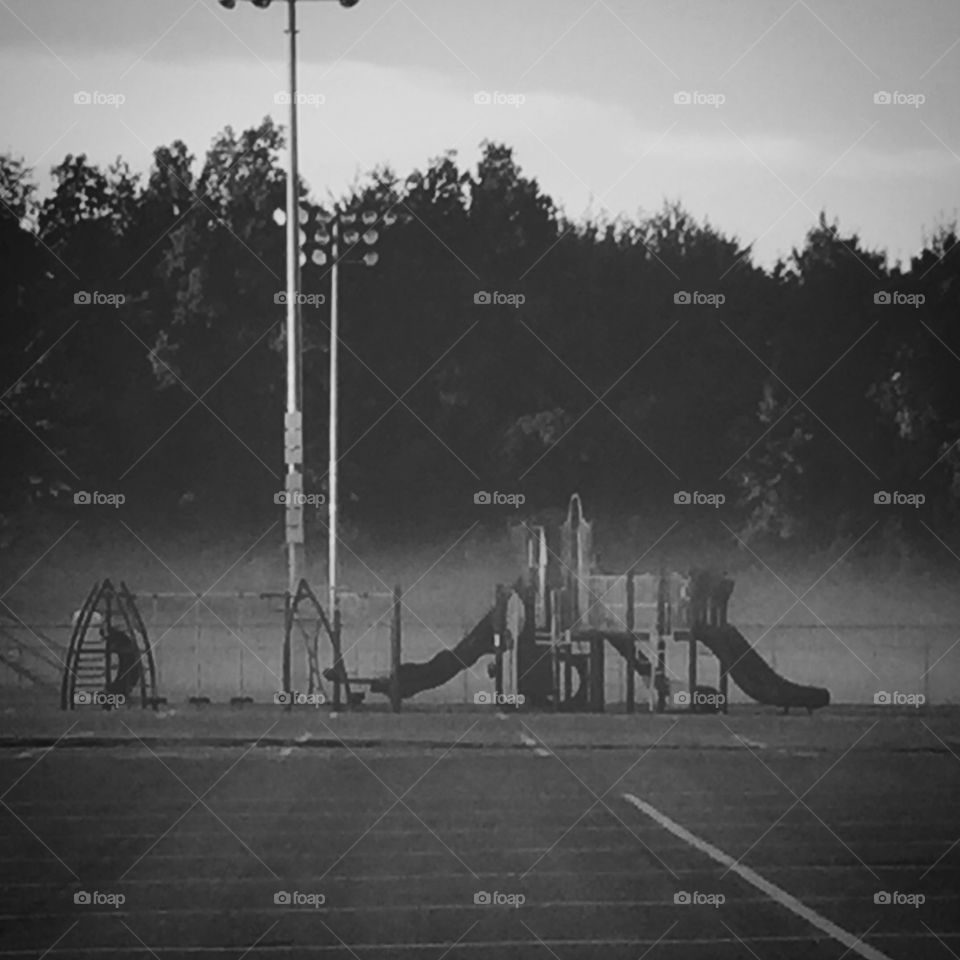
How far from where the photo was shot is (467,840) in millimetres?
16156

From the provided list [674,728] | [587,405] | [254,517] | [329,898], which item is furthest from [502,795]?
[587,405]

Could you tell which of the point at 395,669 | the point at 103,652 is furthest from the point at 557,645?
the point at 103,652

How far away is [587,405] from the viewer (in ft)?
257

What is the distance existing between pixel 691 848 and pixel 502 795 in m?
4.81

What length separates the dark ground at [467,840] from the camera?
452 inches

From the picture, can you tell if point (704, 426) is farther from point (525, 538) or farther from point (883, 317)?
point (525, 538)

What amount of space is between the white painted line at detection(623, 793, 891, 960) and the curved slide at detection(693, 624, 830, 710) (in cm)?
1504

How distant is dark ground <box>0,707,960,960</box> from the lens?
11484mm

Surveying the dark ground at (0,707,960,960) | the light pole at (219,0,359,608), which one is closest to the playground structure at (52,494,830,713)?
the light pole at (219,0,359,608)

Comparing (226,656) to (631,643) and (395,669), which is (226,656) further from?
(631,643)

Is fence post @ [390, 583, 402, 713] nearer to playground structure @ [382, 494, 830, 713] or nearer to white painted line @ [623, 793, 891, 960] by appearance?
playground structure @ [382, 494, 830, 713]

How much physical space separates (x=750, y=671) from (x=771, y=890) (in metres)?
21.1

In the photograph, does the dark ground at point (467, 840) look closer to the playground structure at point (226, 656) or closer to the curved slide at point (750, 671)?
the playground structure at point (226, 656)

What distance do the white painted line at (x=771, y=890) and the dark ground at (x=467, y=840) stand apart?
2.7 inches
